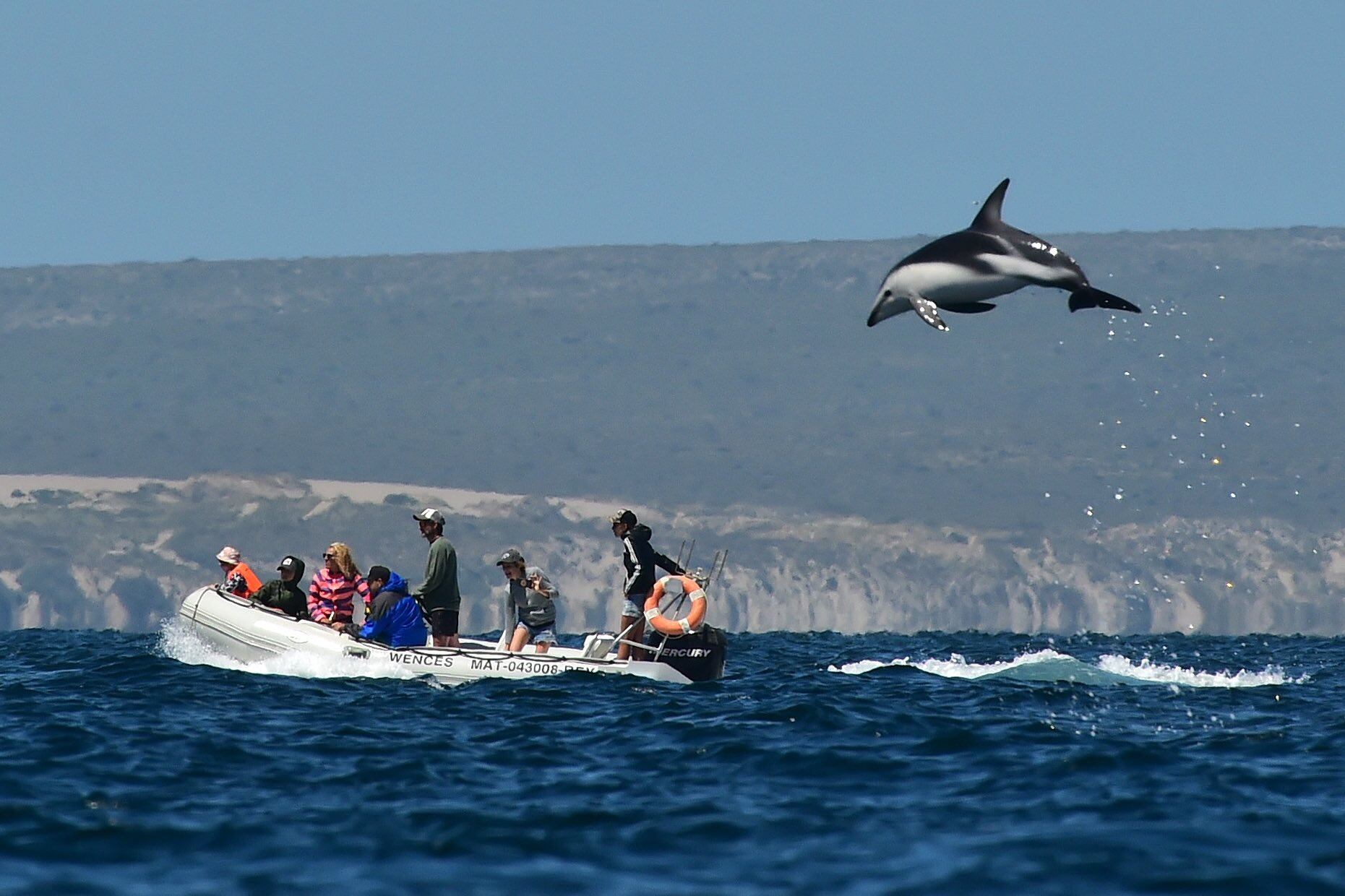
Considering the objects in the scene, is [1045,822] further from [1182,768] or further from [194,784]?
[194,784]

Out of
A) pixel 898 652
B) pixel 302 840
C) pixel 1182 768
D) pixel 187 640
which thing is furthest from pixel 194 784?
pixel 898 652

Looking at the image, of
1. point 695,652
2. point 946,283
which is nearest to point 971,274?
point 946,283

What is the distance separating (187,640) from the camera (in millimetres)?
25484

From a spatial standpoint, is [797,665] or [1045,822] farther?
[797,665]

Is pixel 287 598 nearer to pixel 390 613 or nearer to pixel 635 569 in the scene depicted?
pixel 390 613

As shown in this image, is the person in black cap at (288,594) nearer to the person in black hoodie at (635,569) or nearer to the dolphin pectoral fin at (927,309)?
the person in black hoodie at (635,569)

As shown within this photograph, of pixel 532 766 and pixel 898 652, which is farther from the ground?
pixel 532 766

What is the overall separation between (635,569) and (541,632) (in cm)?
208

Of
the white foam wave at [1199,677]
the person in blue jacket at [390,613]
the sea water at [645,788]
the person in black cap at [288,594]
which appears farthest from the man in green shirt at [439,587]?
the white foam wave at [1199,677]

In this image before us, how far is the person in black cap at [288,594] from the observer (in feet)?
77.8

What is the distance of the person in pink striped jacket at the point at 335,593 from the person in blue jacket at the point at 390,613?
192 millimetres

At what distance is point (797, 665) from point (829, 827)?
19637 millimetres

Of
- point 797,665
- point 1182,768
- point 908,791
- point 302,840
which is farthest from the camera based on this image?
point 797,665

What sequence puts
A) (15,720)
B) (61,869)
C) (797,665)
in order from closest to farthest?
→ (61,869) < (15,720) < (797,665)
